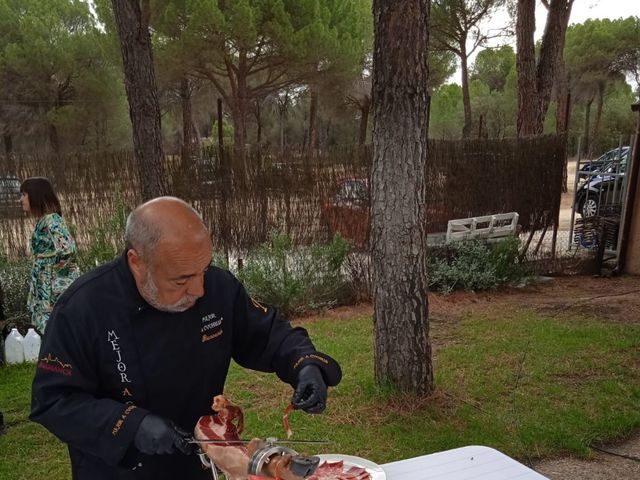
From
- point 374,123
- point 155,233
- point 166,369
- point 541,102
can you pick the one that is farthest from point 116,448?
point 541,102

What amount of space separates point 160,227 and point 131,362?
411 millimetres

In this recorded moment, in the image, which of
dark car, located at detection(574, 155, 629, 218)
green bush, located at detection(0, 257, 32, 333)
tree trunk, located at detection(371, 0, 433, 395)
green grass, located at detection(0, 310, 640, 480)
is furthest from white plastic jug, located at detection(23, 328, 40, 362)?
dark car, located at detection(574, 155, 629, 218)

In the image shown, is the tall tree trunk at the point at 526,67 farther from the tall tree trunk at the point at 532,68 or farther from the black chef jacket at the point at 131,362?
the black chef jacket at the point at 131,362

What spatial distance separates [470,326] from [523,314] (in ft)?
2.55

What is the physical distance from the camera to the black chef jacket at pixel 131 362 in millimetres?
1566

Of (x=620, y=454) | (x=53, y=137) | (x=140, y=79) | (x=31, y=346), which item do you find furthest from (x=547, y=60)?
(x=53, y=137)

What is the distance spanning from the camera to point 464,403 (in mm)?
4277

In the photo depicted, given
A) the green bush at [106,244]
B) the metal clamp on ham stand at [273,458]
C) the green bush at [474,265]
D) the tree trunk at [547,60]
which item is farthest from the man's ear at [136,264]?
the tree trunk at [547,60]

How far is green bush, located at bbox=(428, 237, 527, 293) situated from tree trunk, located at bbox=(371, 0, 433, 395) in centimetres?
333

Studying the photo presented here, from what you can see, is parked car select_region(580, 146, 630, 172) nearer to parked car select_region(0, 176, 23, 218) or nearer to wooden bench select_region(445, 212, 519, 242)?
wooden bench select_region(445, 212, 519, 242)

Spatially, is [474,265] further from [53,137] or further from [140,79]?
[53,137]

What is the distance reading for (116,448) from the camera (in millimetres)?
1540

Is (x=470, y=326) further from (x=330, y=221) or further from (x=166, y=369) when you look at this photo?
(x=166, y=369)

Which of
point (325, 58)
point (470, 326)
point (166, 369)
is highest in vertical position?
point (325, 58)
